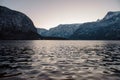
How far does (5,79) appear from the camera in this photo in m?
18.5

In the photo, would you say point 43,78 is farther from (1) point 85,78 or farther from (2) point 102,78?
(2) point 102,78

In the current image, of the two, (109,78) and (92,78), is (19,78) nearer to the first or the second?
(92,78)

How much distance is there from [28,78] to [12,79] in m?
1.49

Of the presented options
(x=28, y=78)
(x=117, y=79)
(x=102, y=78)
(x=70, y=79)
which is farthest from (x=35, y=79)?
(x=117, y=79)

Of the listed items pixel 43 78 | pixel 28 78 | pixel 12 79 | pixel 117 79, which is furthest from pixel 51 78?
pixel 117 79

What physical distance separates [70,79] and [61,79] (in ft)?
2.86

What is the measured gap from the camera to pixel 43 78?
19.2m

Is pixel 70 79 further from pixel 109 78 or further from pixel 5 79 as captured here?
pixel 5 79

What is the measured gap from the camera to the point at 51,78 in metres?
19.2

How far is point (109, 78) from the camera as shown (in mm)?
19625

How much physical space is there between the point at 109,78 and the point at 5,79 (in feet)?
33.1

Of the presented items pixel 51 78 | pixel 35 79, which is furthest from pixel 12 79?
pixel 51 78

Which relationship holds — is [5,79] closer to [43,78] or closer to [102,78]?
[43,78]

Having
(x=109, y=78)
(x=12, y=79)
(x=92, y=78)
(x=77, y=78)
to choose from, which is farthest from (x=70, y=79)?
(x=12, y=79)
